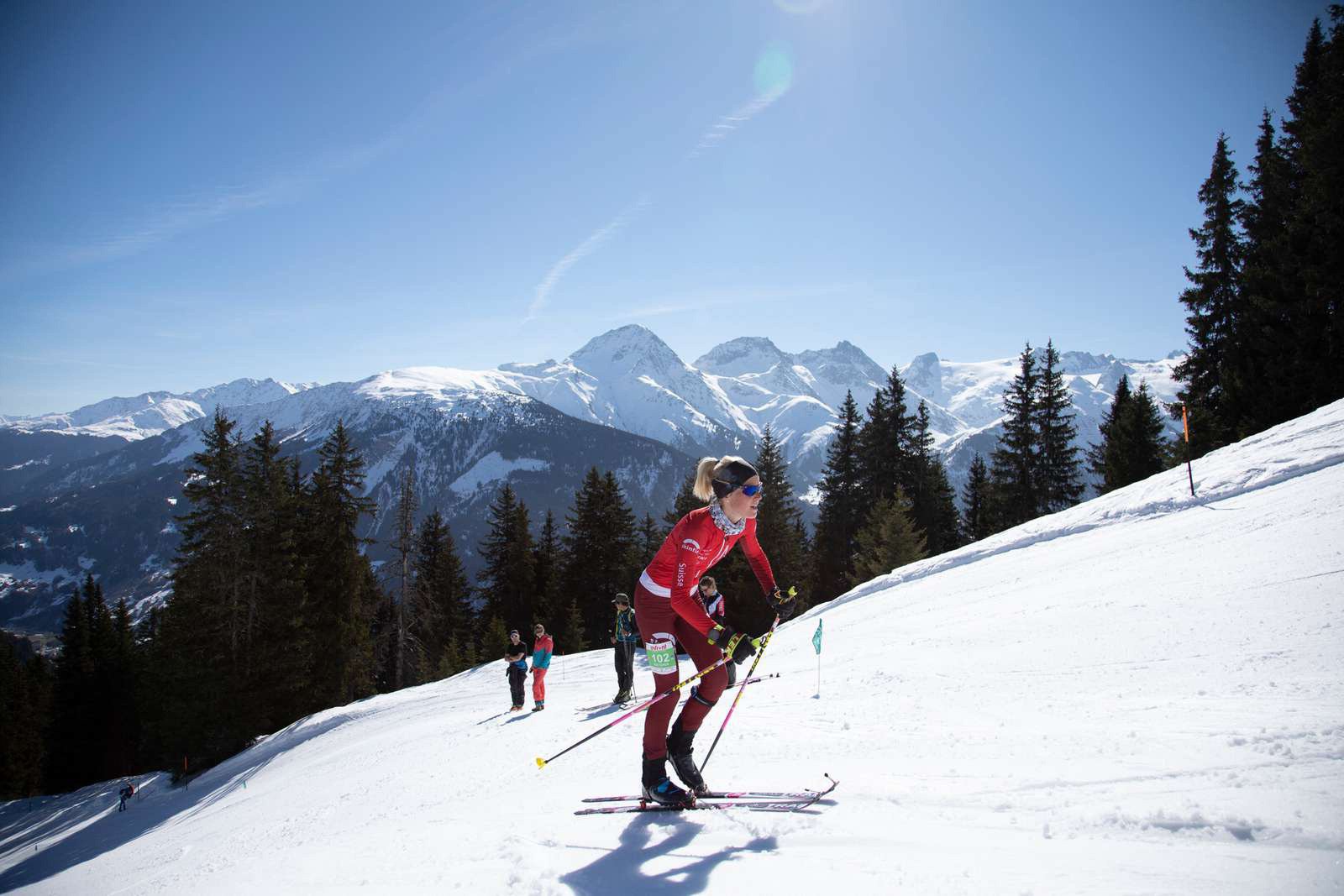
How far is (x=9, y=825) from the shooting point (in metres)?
26.5

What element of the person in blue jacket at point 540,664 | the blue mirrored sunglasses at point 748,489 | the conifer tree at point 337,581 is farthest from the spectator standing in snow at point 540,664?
the conifer tree at point 337,581

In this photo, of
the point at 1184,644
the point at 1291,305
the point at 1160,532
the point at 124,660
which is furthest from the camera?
the point at 124,660

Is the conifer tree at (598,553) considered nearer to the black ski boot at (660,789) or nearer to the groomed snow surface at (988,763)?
the groomed snow surface at (988,763)

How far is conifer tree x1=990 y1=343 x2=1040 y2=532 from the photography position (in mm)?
37156

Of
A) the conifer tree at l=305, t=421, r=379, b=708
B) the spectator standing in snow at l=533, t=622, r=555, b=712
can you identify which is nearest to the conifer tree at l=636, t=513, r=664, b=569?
the conifer tree at l=305, t=421, r=379, b=708

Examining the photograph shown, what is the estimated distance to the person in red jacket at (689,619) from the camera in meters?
4.72

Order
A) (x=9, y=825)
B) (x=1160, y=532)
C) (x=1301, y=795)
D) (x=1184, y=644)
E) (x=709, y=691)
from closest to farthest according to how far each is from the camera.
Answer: (x=1301, y=795) → (x=709, y=691) → (x=1184, y=644) → (x=1160, y=532) → (x=9, y=825)

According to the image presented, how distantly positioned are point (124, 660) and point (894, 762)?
61847 millimetres

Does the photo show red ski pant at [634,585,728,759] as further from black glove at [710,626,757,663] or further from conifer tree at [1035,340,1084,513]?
conifer tree at [1035,340,1084,513]

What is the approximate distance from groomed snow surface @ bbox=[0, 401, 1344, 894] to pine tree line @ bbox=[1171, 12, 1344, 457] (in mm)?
11894

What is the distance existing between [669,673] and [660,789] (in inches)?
33.8

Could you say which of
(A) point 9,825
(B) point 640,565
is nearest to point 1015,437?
(B) point 640,565

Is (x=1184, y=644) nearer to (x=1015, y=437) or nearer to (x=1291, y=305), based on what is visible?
(x=1291, y=305)

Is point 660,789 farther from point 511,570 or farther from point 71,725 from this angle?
point 71,725
